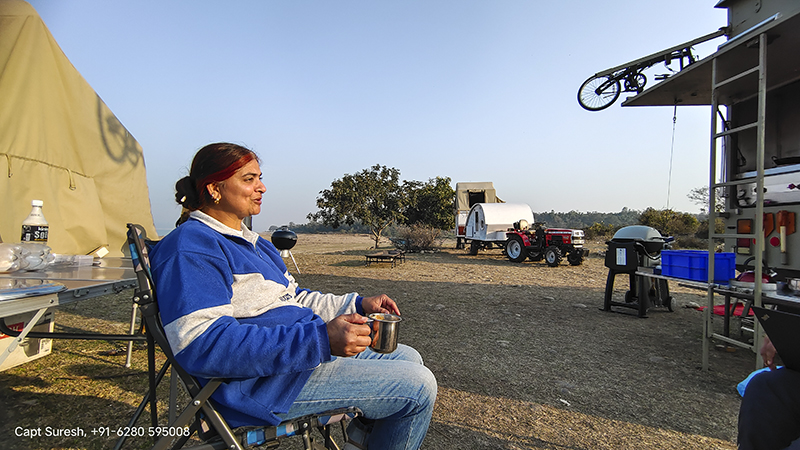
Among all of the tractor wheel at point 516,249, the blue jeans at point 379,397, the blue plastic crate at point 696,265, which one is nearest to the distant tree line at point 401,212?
the tractor wheel at point 516,249

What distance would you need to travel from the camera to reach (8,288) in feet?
4.95

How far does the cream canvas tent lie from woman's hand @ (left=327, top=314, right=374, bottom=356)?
157 inches

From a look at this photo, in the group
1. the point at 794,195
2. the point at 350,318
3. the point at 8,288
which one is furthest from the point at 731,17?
the point at 8,288

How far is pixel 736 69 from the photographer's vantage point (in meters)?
3.63

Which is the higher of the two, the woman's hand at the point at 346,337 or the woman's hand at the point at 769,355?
the woman's hand at the point at 346,337

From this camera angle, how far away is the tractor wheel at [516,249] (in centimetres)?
1302

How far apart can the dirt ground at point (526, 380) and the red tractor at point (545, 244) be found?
594 centimetres

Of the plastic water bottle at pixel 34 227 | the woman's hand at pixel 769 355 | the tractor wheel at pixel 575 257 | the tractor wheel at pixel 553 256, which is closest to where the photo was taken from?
the woman's hand at pixel 769 355

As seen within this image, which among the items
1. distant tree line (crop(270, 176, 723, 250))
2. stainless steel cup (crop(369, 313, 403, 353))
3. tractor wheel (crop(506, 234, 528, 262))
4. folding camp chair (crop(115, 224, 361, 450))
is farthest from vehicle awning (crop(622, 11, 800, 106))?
distant tree line (crop(270, 176, 723, 250))

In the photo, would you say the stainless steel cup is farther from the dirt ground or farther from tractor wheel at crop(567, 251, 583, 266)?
tractor wheel at crop(567, 251, 583, 266)

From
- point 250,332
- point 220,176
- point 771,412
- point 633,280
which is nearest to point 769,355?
point 771,412

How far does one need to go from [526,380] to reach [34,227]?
3.66 metres

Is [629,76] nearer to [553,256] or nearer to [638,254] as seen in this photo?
[638,254]

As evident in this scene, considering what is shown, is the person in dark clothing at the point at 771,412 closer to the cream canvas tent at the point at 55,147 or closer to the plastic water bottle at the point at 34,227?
the plastic water bottle at the point at 34,227
